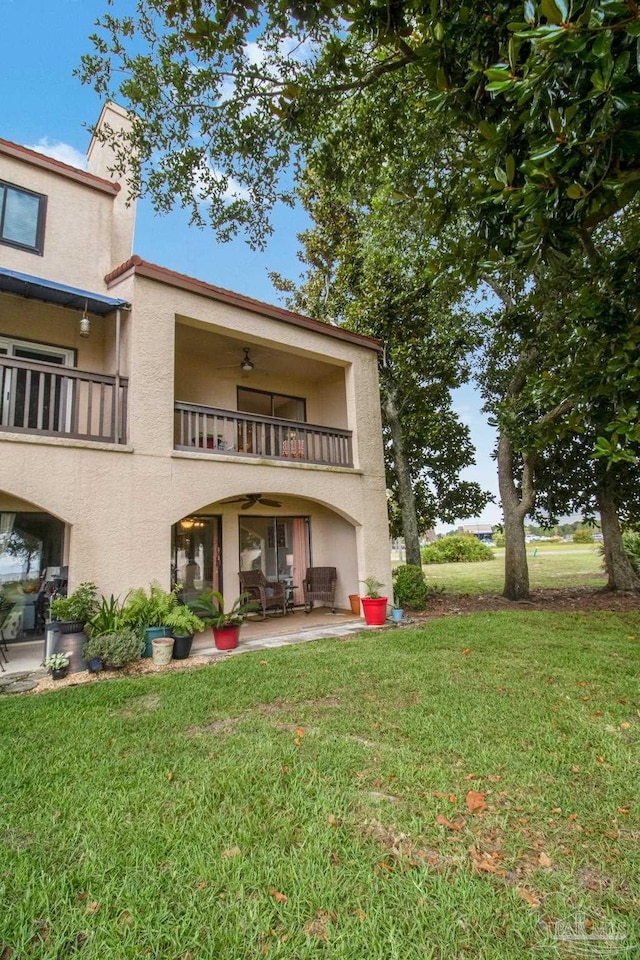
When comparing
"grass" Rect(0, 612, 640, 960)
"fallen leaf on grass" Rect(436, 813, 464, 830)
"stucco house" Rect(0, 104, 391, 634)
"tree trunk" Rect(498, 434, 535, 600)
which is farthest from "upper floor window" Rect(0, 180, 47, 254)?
"tree trunk" Rect(498, 434, 535, 600)

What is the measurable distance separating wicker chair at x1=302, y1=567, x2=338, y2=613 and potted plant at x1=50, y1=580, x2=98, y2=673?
5.90 m

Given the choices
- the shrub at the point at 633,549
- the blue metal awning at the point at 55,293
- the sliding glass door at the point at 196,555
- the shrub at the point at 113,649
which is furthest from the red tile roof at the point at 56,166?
the shrub at the point at 633,549

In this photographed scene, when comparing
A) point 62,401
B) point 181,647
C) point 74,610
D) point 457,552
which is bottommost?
point 181,647

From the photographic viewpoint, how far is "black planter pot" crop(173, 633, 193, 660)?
23.5 feet

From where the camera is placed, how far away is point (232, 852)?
8.48 feet

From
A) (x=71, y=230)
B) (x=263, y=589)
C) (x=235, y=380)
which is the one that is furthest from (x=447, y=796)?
(x=71, y=230)

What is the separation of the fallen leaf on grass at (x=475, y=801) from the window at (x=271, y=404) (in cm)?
950

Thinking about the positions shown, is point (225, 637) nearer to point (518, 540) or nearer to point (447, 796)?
point (447, 796)

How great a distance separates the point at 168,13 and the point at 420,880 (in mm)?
7935

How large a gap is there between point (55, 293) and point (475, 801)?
898cm

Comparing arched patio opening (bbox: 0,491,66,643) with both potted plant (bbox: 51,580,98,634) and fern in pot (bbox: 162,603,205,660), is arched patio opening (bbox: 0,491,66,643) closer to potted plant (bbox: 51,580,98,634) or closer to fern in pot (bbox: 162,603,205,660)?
potted plant (bbox: 51,580,98,634)

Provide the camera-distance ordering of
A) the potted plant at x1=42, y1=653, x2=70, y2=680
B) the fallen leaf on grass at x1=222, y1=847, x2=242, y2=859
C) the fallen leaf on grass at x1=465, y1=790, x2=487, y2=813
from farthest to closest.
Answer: the potted plant at x1=42, y1=653, x2=70, y2=680, the fallen leaf on grass at x1=465, y1=790, x2=487, y2=813, the fallen leaf on grass at x1=222, y1=847, x2=242, y2=859

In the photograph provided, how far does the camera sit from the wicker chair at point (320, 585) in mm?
11648

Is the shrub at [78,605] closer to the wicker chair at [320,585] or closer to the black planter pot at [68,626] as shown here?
the black planter pot at [68,626]
